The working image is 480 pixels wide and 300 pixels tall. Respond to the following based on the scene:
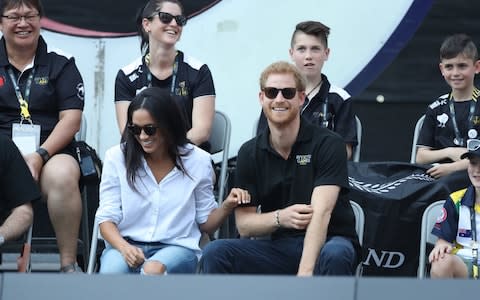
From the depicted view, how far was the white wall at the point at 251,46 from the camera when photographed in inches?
277

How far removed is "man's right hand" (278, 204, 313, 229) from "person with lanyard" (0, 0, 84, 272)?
1.15 meters

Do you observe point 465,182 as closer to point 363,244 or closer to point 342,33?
point 363,244

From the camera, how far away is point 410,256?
19.7 feet

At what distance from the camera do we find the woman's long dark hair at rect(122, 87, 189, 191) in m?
5.37

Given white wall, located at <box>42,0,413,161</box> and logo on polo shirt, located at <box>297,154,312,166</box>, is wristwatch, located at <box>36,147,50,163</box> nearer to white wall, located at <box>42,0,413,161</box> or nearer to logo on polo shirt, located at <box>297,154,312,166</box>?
white wall, located at <box>42,0,413,161</box>

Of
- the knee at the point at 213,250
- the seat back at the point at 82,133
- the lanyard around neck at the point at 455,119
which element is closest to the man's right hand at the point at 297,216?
the knee at the point at 213,250

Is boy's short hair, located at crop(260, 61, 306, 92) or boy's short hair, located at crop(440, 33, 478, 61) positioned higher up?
boy's short hair, located at crop(440, 33, 478, 61)

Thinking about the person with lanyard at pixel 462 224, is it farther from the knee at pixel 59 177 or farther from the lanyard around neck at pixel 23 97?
the lanyard around neck at pixel 23 97

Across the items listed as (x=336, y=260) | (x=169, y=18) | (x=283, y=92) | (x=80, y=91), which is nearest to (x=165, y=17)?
→ (x=169, y=18)

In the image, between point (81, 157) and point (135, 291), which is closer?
point (135, 291)

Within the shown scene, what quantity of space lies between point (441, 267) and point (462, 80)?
1.43 metres

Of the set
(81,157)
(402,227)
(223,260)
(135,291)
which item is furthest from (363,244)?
(135,291)

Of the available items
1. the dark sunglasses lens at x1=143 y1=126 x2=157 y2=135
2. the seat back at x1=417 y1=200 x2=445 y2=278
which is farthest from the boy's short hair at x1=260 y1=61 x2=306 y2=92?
the seat back at x1=417 y1=200 x2=445 y2=278

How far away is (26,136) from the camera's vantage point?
19.9 feet
